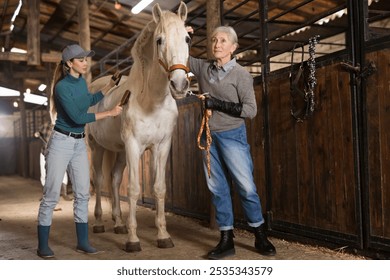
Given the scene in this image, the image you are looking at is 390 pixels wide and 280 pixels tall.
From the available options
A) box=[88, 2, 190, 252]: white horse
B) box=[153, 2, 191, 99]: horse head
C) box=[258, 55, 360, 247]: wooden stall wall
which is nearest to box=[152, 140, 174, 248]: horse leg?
box=[88, 2, 190, 252]: white horse

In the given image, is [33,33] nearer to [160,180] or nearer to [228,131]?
[160,180]

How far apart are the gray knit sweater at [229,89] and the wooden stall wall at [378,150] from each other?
2.17 feet

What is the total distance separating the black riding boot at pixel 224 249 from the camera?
2.73 metres

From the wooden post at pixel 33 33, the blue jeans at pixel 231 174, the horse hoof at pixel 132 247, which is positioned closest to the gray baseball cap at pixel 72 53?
the blue jeans at pixel 231 174

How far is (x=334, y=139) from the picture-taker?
2814 mm

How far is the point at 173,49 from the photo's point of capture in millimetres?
2623

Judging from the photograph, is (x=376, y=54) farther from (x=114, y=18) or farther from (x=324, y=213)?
(x=114, y=18)

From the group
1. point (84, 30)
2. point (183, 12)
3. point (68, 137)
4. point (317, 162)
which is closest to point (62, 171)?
point (68, 137)

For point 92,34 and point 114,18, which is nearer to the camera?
point 114,18

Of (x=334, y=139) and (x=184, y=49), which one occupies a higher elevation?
(x=184, y=49)

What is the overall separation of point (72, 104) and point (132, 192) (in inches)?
30.1

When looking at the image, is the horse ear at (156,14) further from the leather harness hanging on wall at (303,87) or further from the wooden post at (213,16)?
the wooden post at (213,16)
